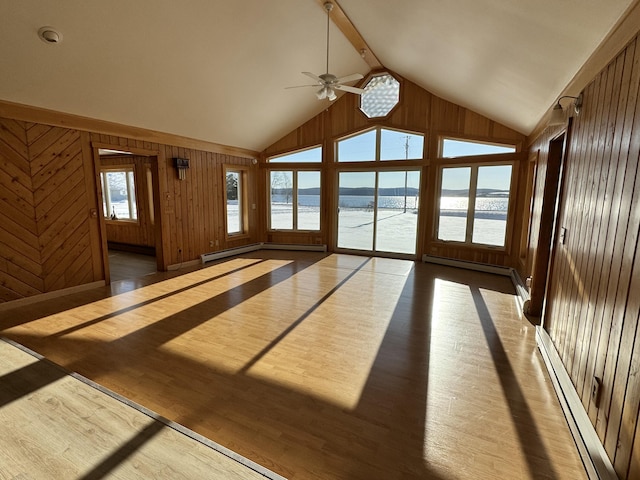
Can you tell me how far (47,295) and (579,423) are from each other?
5742mm

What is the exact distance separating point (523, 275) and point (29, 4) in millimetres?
6471

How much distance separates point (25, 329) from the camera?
10.5 ft

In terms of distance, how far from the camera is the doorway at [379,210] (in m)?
6.73

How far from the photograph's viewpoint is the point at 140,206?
7270 millimetres

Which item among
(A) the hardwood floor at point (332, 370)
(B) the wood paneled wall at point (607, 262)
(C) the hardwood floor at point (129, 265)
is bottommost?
(A) the hardwood floor at point (332, 370)

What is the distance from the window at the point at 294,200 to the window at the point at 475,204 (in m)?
2.96

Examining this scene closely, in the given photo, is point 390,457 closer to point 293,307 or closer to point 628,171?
point 628,171

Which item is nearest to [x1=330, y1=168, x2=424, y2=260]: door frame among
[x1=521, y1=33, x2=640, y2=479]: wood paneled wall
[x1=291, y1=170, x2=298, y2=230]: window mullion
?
[x1=291, y1=170, x2=298, y2=230]: window mullion

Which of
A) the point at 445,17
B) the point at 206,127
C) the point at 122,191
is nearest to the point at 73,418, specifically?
the point at 445,17

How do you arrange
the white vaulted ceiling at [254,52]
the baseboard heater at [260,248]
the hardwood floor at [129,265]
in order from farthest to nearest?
the baseboard heater at [260,248], the hardwood floor at [129,265], the white vaulted ceiling at [254,52]

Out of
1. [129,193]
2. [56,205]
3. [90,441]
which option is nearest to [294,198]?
[129,193]

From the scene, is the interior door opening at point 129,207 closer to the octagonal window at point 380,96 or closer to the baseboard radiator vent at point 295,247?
the baseboard radiator vent at point 295,247

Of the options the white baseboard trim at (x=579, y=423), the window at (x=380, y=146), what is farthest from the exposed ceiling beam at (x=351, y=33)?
the white baseboard trim at (x=579, y=423)

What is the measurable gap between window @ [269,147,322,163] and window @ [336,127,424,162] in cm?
50
